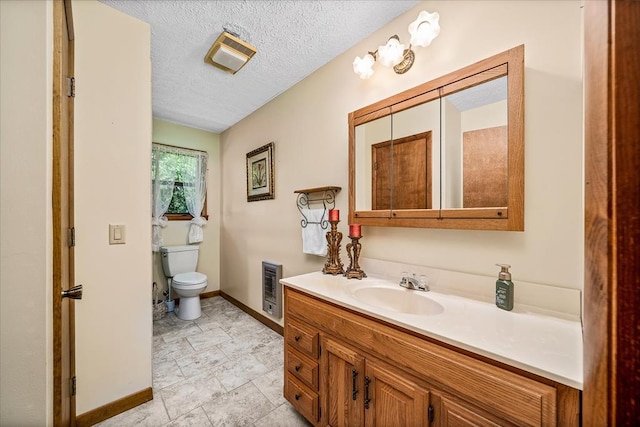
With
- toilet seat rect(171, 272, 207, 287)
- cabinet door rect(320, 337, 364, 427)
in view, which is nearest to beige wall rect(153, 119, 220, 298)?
toilet seat rect(171, 272, 207, 287)

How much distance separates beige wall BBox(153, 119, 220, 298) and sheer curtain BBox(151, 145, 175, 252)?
140 mm

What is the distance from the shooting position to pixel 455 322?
0.90m

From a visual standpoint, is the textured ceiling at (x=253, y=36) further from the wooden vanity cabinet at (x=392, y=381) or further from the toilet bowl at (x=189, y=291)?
the toilet bowl at (x=189, y=291)

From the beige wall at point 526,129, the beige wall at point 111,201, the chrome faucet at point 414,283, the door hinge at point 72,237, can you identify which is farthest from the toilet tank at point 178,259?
the chrome faucet at point 414,283

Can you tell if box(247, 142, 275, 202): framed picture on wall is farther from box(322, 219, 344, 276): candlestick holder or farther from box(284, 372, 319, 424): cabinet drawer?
box(284, 372, 319, 424): cabinet drawer

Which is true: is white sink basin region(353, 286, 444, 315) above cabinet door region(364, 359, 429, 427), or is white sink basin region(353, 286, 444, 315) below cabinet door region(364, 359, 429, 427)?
above

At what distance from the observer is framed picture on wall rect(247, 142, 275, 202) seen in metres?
2.58

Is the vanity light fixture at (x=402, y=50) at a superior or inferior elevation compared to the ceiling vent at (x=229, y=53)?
inferior

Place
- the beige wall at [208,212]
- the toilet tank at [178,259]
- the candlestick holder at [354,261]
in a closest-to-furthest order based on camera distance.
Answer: the candlestick holder at [354,261]
the toilet tank at [178,259]
the beige wall at [208,212]

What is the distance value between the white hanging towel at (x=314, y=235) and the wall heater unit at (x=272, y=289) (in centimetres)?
55

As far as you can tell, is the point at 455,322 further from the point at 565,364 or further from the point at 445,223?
the point at 445,223

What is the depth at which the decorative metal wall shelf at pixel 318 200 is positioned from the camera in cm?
190

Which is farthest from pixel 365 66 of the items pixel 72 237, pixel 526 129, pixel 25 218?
pixel 72 237

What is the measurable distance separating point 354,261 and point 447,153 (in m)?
0.83
